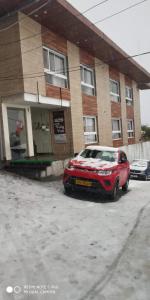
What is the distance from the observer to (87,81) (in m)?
16.9

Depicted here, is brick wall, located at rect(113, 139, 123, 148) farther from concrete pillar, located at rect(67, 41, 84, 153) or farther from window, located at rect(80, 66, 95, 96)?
concrete pillar, located at rect(67, 41, 84, 153)

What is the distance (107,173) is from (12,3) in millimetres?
7648

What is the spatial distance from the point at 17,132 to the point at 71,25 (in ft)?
18.9

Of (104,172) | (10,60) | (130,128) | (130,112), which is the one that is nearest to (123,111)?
(130,112)

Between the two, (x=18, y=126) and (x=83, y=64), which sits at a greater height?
(x=83, y=64)

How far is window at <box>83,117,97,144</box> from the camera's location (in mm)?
16433

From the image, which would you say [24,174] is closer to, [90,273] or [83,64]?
[90,273]

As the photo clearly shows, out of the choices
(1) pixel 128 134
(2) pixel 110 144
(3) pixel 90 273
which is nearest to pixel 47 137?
(2) pixel 110 144

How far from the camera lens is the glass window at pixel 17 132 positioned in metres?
12.3

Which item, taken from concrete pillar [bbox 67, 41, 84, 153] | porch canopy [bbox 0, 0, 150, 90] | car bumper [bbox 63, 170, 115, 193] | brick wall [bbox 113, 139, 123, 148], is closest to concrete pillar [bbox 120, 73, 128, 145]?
brick wall [bbox 113, 139, 123, 148]

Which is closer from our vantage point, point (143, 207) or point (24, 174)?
point (143, 207)

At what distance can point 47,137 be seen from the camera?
15469 mm

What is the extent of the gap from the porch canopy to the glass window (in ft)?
13.6

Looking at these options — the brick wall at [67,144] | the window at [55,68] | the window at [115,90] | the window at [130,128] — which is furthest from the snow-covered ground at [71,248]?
the window at [130,128]
